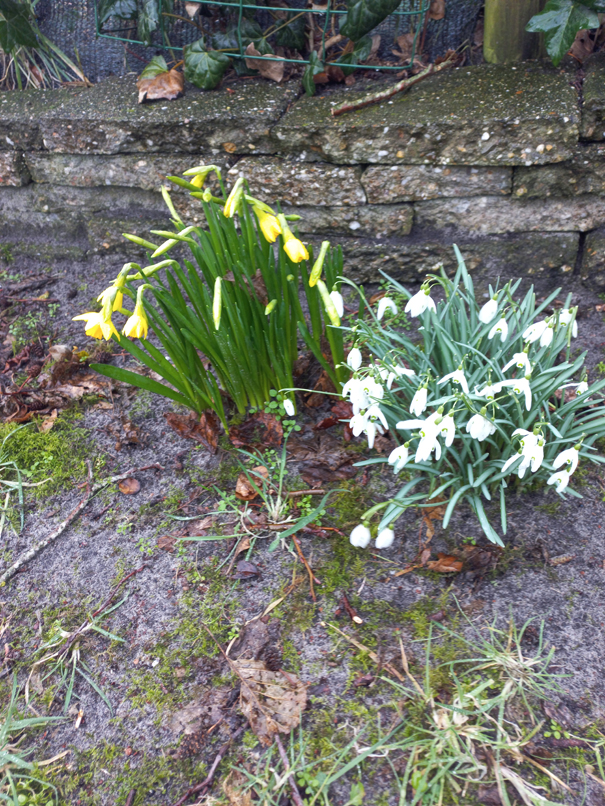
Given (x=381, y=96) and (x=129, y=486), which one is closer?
(x=129, y=486)

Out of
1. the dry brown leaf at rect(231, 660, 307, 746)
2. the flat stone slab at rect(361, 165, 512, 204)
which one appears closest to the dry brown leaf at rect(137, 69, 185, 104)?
the flat stone slab at rect(361, 165, 512, 204)

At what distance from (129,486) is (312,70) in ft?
6.54

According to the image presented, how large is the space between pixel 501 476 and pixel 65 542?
Result: 1.49 meters

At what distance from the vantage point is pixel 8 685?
162cm

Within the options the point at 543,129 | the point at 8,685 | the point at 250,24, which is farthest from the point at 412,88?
the point at 8,685

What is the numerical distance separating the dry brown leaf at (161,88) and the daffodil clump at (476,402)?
63.3 inches

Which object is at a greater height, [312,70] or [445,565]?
[312,70]

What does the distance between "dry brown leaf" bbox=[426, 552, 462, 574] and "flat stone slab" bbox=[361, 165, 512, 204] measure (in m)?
1.56

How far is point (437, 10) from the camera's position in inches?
100.0

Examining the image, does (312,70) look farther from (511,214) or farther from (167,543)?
(167,543)

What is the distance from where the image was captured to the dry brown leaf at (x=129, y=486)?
2.05 m

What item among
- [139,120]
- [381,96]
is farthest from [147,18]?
[381,96]

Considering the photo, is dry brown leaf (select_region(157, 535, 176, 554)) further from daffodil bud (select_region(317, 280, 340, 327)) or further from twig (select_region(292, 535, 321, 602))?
daffodil bud (select_region(317, 280, 340, 327))

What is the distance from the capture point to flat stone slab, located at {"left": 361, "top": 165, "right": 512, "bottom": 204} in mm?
2344
